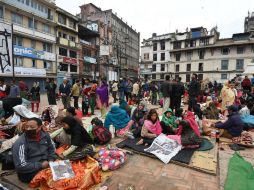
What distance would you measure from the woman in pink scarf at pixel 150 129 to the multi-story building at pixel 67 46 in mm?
25320

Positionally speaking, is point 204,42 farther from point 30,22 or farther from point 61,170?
point 61,170

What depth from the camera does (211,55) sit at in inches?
1428

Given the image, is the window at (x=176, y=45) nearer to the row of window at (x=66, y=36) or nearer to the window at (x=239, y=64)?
the window at (x=239, y=64)

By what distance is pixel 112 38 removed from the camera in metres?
42.5

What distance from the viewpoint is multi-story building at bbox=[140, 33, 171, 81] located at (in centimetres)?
4266

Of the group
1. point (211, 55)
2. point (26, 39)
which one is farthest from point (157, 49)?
point (26, 39)

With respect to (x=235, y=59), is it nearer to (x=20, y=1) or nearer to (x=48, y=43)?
(x=48, y=43)

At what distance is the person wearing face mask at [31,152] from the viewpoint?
9.60ft

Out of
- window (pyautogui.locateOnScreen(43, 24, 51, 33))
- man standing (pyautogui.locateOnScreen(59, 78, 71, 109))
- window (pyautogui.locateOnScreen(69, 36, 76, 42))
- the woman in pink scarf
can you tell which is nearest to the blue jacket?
the woman in pink scarf

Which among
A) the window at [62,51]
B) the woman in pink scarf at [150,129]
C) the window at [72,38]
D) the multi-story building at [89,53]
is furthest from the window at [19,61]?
the woman in pink scarf at [150,129]

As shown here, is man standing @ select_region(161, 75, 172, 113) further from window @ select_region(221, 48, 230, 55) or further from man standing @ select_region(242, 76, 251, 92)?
window @ select_region(221, 48, 230, 55)

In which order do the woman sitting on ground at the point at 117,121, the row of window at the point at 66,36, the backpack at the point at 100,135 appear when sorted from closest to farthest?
1. the backpack at the point at 100,135
2. the woman sitting on ground at the point at 117,121
3. the row of window at the point at 66,36

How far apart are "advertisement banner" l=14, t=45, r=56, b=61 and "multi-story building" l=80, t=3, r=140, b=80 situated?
849 centimetres

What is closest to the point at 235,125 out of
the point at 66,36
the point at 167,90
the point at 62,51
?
the point at 167,90
